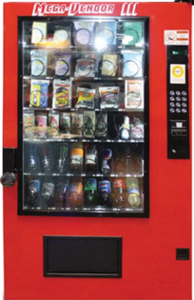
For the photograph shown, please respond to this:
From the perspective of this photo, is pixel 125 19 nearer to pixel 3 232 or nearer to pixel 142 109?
pixel 142 109

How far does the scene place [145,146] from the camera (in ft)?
7.50

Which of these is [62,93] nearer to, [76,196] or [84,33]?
[84,33]

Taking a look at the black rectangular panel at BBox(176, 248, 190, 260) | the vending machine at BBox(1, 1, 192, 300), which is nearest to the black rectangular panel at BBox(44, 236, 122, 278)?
the vending machine at BBox(1, 1, 192, 300)

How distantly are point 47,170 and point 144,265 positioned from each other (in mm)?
992

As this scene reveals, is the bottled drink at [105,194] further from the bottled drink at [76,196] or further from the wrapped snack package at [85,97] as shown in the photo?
the wrapped snack package at [85,97]

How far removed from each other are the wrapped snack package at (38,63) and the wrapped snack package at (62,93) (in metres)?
0.13

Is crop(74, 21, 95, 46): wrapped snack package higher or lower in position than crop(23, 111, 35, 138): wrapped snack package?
higher

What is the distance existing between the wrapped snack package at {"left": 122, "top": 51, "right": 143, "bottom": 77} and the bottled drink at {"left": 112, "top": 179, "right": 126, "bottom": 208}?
83cm

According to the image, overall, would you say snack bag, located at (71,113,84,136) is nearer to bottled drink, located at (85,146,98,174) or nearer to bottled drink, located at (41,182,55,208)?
bottled drink, located at (85,146,98,174)

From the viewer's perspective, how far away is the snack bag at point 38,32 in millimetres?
2359

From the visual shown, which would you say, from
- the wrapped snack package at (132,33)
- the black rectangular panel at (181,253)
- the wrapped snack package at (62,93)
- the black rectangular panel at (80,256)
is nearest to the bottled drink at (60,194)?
the black rectangular panel at (80,256)

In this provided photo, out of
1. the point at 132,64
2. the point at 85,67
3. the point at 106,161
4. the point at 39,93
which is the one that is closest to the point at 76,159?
the point at 106,161

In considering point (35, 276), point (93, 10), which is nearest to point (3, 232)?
point (35, 276)

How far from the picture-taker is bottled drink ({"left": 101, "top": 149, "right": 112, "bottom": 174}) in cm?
241
